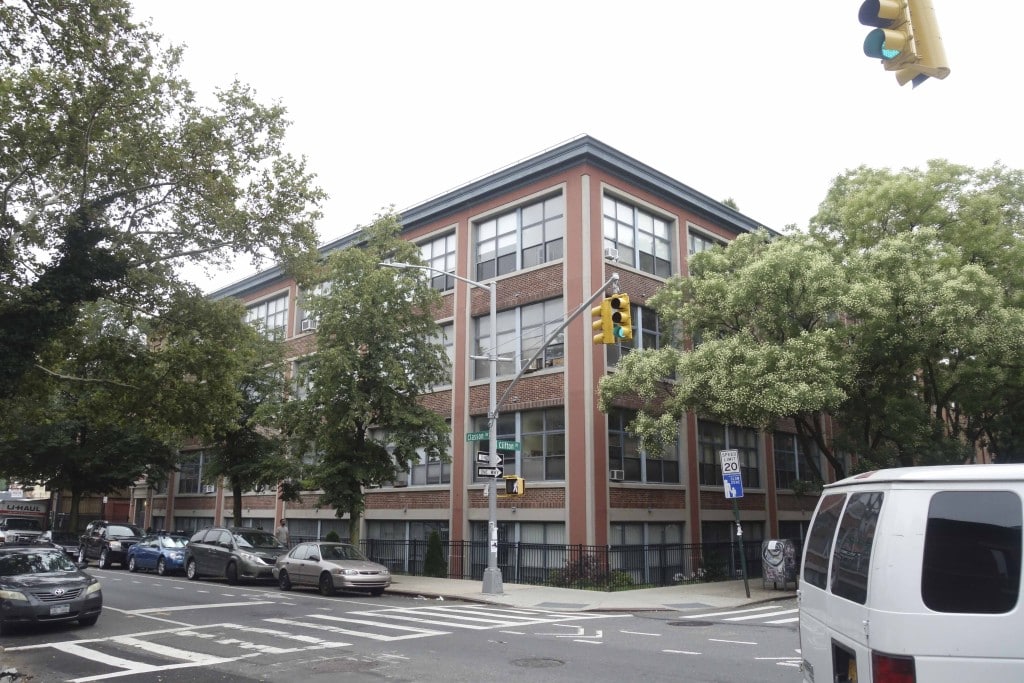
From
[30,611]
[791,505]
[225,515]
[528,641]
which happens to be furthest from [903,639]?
[225,515]

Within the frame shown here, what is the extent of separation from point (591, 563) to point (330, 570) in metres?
7.38

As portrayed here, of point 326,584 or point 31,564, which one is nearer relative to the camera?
point 31,564

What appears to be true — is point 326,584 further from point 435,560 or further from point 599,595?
point 599,595

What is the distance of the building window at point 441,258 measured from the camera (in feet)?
102

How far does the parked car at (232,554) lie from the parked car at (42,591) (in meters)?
9.45

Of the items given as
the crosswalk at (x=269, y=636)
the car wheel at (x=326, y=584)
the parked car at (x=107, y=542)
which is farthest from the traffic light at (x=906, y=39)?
the parked car at (x=107, y=542)

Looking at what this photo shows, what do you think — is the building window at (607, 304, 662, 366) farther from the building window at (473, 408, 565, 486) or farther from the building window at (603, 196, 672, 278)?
the building window at (473, 408, 565, 486)

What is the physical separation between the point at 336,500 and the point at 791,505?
19.1m

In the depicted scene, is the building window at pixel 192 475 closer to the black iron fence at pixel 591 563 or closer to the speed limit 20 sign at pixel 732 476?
the black iron fence at pixel 591 563

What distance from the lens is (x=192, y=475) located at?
4572cm

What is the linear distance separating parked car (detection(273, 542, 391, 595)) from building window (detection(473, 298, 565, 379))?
7.66 meters

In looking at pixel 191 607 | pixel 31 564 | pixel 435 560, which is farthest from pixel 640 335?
pixel 31 564

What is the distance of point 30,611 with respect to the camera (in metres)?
13.4

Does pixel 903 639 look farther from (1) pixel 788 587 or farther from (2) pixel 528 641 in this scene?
(1) pixel 788 587
